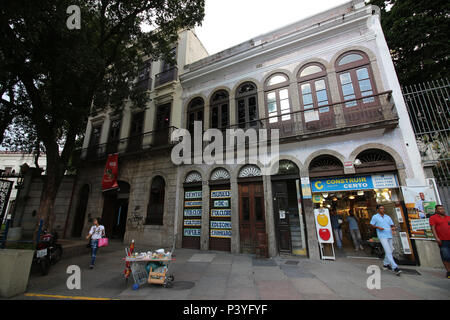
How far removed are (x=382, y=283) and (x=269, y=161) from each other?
5.55 metres

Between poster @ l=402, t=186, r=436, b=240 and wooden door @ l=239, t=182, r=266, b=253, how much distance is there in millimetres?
5182

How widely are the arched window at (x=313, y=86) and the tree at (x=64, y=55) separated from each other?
605 centimetres

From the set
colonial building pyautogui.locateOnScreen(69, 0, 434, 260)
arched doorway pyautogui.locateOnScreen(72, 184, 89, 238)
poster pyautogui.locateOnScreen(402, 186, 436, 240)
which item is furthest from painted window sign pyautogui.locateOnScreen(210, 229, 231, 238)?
arched doorway pyautogui.locateOnScreen(72, 184, 89, 238)

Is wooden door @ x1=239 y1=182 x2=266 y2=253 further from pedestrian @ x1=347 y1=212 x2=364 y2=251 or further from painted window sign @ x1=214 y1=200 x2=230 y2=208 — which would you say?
pedestrian @ x1=347 y1=212 x2=364 y2=251

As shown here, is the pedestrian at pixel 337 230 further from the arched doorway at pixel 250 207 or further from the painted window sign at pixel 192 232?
the painted window sign at pixel 192 232

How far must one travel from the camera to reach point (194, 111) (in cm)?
1191

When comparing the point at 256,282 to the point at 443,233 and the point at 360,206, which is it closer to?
the point at 443,233

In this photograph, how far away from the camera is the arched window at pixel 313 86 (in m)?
8.91

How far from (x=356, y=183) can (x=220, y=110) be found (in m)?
7.59

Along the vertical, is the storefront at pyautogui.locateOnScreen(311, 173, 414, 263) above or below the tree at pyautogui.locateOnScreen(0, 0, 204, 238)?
below

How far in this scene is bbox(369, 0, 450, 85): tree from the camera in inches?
373
